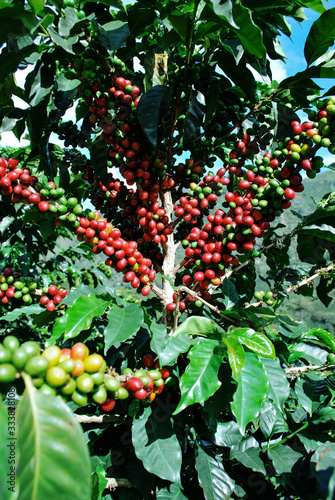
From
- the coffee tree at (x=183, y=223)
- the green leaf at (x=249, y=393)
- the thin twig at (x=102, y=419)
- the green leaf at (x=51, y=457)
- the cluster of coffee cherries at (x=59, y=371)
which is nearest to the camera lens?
the green leaf at (x=51, y=457)

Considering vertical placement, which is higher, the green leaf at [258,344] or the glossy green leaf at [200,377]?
the green leaf at [258,344]

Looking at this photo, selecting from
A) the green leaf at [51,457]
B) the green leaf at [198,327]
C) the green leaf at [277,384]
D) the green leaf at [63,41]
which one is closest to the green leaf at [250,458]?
the green leaf at [277,384]

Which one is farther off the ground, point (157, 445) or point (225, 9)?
point (225, 9)

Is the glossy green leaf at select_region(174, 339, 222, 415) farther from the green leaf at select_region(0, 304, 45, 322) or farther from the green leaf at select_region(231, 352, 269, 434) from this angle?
the green leaf at select_region(0, 304, 45, 322)

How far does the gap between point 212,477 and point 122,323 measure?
81 cm

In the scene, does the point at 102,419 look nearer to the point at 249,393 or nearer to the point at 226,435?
the point at 226,435

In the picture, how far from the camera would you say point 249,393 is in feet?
3.16

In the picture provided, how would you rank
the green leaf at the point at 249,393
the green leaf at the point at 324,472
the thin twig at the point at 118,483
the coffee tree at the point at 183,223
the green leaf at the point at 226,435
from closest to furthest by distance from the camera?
the green leaf at the point at 324,472 → the green leaf at the point at 249,393 → the coffee tree at the point at 183,223 → the thin twig at the point at 118,483 → the green leaf at the point at 226,435

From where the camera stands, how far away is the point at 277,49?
68.1 inches

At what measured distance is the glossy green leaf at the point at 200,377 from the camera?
3.14 feet

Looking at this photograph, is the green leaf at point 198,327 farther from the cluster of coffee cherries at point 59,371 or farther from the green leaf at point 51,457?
the green leaf at point 51,457

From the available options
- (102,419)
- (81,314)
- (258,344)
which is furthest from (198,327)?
(102,419)

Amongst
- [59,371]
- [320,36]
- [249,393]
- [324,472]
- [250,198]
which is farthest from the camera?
[250,198]

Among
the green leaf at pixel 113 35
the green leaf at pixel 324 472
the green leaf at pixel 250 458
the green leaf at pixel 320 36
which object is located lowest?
the green leaf at pixel 250 458
